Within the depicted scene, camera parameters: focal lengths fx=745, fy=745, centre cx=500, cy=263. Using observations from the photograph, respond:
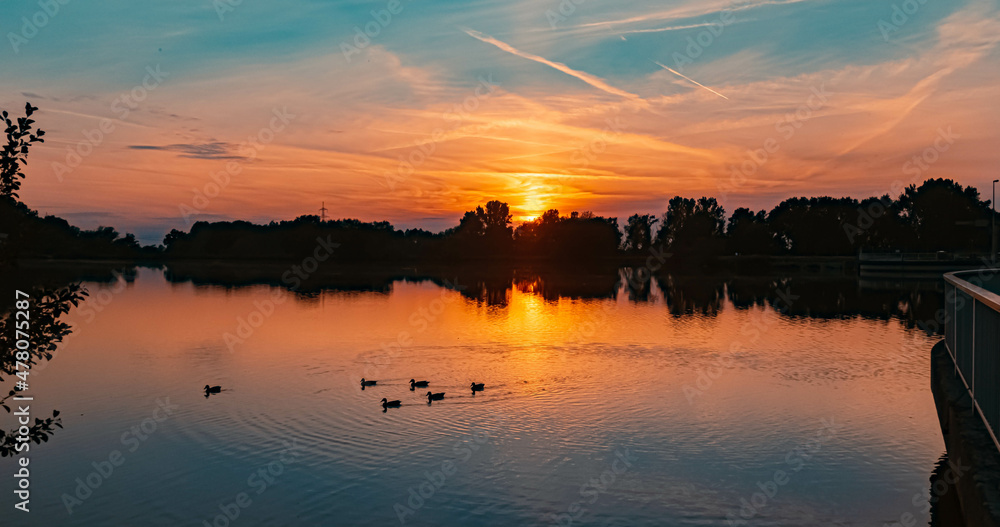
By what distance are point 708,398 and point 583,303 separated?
148 ft

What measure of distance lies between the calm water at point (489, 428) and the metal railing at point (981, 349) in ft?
12.5

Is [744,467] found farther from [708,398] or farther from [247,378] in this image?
[247,378]

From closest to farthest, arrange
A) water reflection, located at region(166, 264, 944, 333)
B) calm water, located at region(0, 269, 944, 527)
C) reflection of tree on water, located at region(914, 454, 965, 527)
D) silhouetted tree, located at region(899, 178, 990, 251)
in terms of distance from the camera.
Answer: reflection of tree on water, located at region(914, 454, 965, 527) → calm water, located at region(0, 269, 944, 527) → water reflection, located at region(166, 264, 944, 333) → silhouetted tree, located at region(899, 178, 990, 251)

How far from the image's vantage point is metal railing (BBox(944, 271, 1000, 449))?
10.5 meters

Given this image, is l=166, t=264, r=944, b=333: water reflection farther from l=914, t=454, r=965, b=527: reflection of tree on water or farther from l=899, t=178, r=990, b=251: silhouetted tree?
l=899, t=178, r=990, b=251: silhouetted tree

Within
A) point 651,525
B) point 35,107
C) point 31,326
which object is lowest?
point 651,525

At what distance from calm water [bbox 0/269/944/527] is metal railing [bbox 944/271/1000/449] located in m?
3.82

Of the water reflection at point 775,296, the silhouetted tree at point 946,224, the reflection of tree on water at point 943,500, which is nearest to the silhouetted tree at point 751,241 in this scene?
the silhouetted tree at point 946,224

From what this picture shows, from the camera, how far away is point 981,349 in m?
12.0

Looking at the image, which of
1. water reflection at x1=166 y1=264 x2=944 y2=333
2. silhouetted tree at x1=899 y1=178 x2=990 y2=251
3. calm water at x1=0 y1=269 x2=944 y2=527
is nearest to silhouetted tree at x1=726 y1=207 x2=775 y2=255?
silhouetted tree at x1=899 y1=178 x2=990 y2=251

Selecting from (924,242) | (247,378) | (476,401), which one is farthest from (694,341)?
(924,242)

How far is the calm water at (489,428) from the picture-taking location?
1698cm

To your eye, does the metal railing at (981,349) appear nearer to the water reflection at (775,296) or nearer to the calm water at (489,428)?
the calm water at (489,428)

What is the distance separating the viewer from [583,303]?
74000 mm
